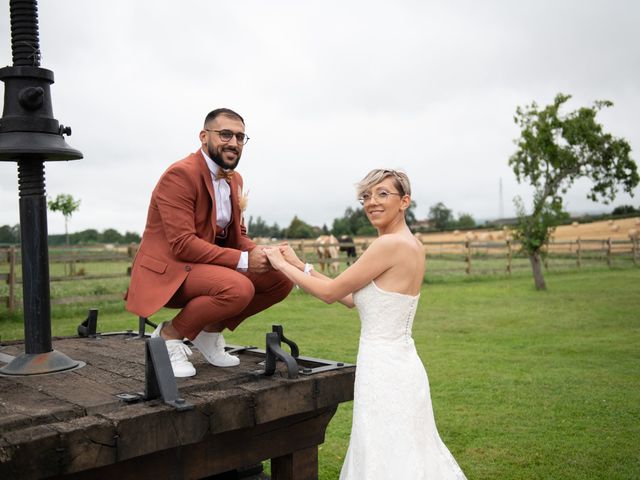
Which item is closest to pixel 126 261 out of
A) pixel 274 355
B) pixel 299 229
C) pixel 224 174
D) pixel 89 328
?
pixel 89 328

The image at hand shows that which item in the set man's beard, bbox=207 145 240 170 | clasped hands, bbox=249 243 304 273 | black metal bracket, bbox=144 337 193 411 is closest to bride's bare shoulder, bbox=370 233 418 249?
clasped hands, bbox=249 243 304 273

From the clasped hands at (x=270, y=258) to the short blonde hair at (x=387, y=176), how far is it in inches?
22.9

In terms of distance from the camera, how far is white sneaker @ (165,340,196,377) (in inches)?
123

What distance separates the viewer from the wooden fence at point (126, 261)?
12.1 metres

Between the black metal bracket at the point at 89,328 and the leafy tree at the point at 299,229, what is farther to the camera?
the leafy tree at the point at 299,229

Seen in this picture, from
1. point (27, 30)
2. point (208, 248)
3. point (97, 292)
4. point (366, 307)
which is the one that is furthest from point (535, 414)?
point (97, 292)

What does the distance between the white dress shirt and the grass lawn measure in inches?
70.3

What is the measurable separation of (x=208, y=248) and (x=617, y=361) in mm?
6010

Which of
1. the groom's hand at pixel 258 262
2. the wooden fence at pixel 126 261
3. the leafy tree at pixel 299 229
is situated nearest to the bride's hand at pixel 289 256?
the groom's hand at pixel 258 262

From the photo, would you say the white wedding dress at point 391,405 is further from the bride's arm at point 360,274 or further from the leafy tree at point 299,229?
the leafy tree at point 299,229

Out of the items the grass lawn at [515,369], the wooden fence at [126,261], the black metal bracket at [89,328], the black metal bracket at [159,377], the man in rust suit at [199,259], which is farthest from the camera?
→ the wooden fence at [126,261]

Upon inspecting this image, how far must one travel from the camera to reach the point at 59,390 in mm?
2830

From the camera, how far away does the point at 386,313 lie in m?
3.00

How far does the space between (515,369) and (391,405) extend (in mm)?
4559
